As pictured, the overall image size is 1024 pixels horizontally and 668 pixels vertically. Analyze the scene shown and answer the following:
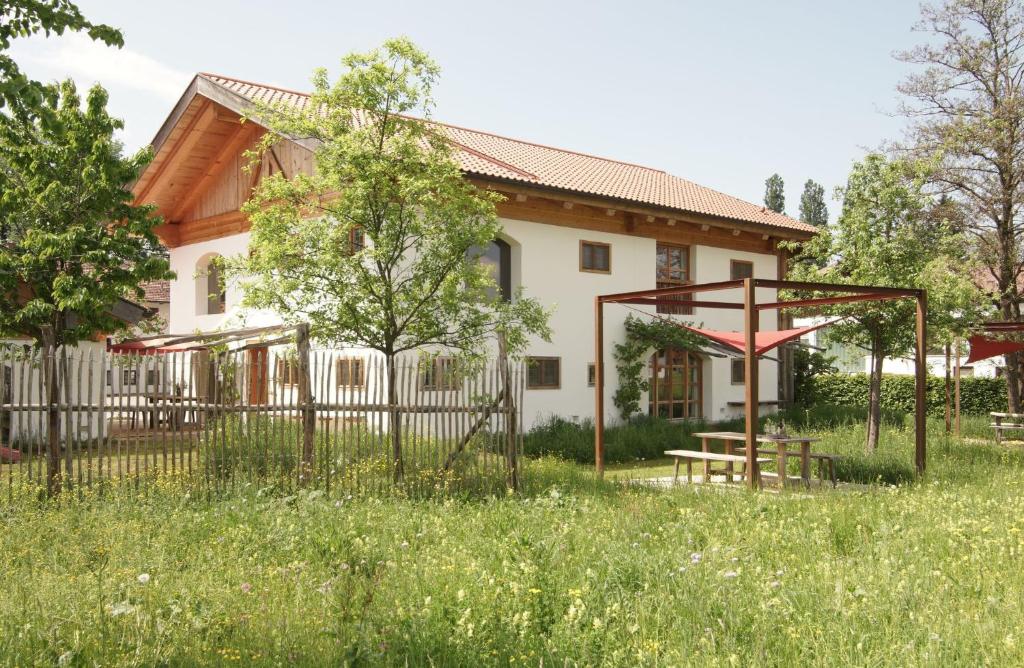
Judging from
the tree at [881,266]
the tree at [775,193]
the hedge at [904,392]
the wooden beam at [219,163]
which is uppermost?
the tree at [775,193]

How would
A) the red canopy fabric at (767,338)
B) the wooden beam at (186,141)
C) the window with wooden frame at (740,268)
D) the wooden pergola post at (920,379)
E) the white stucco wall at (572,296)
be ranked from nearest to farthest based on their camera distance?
the wooden pergola post at (920,379)
the red canopy fabric at (767,338)
the white stucco wall at (572,296)
the wooden beam at (186,141)
the window with wooden frame at (740,268)

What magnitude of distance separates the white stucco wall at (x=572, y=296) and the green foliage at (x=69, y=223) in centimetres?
239

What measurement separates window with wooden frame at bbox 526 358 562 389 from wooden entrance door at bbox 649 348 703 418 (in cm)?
280

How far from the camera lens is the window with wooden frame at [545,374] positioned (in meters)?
17.4

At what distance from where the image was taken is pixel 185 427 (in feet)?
31.3

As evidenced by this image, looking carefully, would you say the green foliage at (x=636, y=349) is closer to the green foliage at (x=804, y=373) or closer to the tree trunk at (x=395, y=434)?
the green foliage at (x=804, y=373)

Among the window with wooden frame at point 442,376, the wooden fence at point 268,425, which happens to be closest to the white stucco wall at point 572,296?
the wooden fence at point 268,425

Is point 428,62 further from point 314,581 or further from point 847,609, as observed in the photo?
point 847,609

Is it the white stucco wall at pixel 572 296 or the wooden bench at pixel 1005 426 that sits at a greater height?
the white stucco wall at pixel 572 296

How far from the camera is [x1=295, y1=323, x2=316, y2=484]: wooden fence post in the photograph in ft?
31.0

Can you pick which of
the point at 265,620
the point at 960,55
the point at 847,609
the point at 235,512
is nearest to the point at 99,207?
the point at 235,512

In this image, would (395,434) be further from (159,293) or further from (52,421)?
(159,293)

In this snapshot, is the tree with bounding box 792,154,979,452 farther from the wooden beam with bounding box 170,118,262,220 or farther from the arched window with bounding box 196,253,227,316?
the arched window with bounding box 196,253,227,316

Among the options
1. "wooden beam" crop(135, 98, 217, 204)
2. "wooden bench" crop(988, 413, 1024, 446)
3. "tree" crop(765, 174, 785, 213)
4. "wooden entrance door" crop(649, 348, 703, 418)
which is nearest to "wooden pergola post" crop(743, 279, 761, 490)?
"wooden bench" crop(988, 413, 1024, 446)
